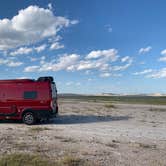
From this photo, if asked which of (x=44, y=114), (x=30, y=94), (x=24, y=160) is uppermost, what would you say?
(x=30, y=94)

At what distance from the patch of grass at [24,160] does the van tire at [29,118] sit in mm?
9139

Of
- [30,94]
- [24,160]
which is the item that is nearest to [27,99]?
[30,94]

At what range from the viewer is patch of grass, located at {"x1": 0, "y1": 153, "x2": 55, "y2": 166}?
7.76 m

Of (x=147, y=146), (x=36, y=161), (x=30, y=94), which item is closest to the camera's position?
(x=36, y=161)

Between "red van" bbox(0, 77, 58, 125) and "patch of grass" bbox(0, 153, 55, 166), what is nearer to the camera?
"patch of grass" bbox(0, 153, 55, 166)

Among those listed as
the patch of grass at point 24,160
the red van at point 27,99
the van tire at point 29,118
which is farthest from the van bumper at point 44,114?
the patch of grass at point 24,160

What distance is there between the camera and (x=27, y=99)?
17656 mm

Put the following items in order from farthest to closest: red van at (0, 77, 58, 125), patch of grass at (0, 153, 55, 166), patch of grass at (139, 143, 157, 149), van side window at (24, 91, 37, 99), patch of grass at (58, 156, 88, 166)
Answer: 1. van side window at (24, 91, 37, 99)
2. red van at (0, 77, 58, 125)
3. patch of grass at (139, 143, 157, 149)
4. patch of grass at (58, 156, 88, 166)
5. patch of grass at (0, 153, 55, 166)

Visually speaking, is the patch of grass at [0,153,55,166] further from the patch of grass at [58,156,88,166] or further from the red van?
the red van

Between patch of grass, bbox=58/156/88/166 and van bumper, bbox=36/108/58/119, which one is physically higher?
van bumper, bbox=36/108/58/119

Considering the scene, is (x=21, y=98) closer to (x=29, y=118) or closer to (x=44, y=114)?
(x=29, y=118)

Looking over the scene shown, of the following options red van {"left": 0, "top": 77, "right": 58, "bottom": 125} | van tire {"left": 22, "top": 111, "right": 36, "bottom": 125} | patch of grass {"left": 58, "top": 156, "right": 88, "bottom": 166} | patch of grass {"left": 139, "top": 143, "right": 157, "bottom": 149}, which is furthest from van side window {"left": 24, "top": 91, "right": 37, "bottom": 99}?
patch of grass {"left": 58, "top": 156, "right": 88, "bottom": 166}

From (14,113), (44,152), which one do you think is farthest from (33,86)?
(44,152)

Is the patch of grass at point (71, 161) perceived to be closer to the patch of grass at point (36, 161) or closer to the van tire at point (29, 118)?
the patch of grass at point (36, 161)
